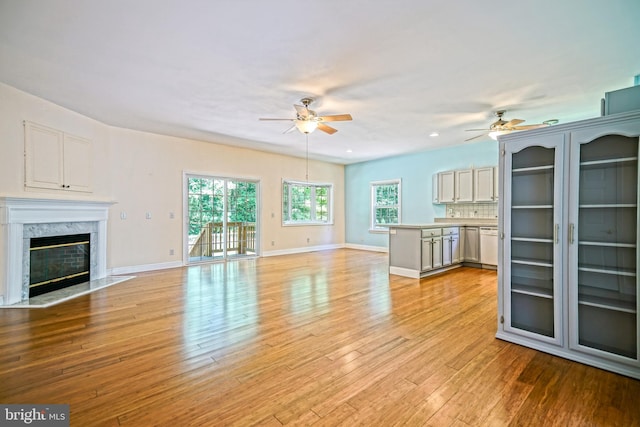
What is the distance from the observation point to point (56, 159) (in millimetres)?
4348

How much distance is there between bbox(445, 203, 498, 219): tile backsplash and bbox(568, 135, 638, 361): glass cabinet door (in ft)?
14.2

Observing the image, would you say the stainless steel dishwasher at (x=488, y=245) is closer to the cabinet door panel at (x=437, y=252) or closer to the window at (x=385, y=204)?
the cabinet door panel at (x=437, y=252)

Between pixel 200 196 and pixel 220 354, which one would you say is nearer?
pixel 220 354

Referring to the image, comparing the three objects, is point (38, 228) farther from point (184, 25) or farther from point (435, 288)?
point (435, 288)

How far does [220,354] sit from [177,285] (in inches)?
107

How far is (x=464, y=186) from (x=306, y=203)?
443cm

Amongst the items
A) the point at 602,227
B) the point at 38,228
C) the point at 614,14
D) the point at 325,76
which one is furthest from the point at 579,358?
the point at 38,228

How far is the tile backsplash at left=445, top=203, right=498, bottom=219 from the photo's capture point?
6426 millimetres

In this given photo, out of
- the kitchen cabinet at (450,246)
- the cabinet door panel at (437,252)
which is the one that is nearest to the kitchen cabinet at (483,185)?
the kitchen cabinet at (450,246)

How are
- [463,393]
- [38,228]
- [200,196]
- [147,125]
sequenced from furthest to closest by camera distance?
1. [200,196]
2. [147,125]
3. [38,228]
4. [463,393]

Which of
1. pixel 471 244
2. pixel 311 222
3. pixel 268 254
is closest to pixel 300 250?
pixel 311 222

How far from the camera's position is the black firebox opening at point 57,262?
13.6ft

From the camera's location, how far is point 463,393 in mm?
1919

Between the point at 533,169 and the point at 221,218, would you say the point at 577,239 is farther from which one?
the point at 221,218
